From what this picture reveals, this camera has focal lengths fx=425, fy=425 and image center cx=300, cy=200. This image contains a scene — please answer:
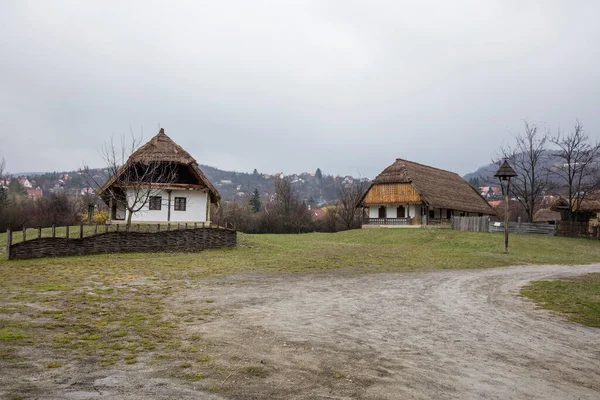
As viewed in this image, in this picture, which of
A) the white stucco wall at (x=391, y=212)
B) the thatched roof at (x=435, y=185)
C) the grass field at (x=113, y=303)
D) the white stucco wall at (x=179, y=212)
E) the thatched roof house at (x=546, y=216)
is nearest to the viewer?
the grass field at (x=113, y=303)

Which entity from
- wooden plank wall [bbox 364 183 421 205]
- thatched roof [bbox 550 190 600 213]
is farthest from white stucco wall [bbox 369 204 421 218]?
thatched roof [bbox 550 190 600 213]

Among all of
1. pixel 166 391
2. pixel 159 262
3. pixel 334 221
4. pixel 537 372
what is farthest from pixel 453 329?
pixel 334 221

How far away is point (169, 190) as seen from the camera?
30469mm

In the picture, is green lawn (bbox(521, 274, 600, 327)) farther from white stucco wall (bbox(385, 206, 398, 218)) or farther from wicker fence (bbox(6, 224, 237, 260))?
white stucco wall (bbox(385, 206, 398, 218))

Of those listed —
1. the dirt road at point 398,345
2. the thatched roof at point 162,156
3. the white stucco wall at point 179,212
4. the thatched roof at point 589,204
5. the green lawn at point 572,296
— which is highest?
the thatched roof at point 162,156

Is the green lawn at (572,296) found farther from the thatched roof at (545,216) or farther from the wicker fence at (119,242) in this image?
the thatched roof at (545,216)

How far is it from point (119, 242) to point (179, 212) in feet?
40.2

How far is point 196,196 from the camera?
104ft

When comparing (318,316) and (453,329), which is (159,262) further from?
(453,329)

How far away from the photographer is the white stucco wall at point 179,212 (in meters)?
30.6

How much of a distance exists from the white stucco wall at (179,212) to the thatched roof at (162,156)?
3.86 feet

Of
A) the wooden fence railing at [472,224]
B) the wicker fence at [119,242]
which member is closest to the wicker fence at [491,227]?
the wooden fence railing at [472,224]

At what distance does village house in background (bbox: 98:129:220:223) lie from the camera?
28.9 metres

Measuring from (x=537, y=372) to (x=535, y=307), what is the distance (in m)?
4.86
